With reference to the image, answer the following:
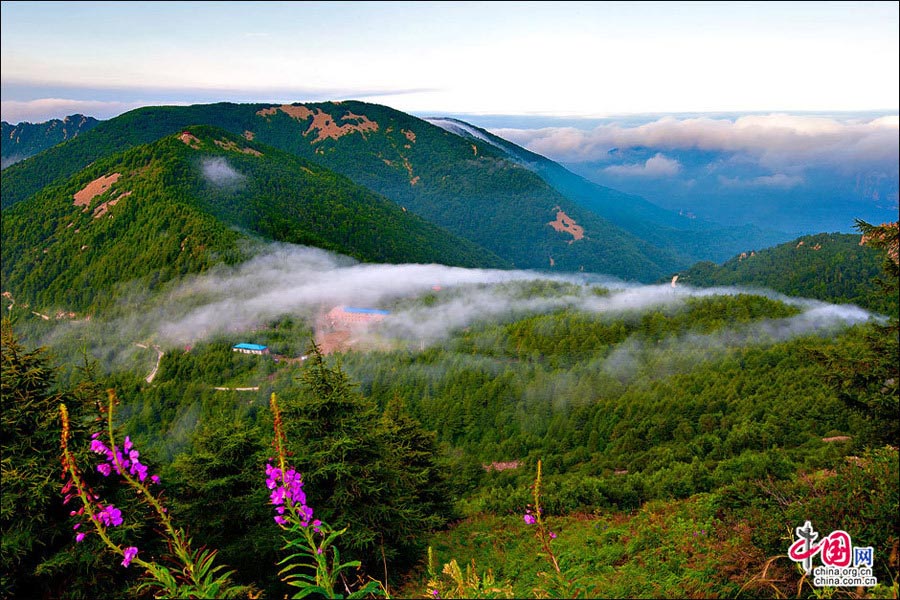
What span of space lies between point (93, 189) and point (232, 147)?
4496 centimetres

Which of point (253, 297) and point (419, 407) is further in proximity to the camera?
point (253, 297)

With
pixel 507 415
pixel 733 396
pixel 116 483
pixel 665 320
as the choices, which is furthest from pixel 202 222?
pixel 116 483

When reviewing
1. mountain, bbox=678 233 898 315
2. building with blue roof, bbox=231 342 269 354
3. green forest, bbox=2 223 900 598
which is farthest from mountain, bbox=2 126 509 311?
mountain, bbox=678 233 898 315

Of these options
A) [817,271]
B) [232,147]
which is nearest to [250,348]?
[232,147]

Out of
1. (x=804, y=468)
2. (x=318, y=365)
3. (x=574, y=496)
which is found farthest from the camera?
(x=574, y=496)

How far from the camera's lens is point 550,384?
6112cm

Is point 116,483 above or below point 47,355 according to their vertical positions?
below

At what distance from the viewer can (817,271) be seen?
406 ft

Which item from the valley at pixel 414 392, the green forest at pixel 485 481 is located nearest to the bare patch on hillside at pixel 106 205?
the valley at pixel 414 392

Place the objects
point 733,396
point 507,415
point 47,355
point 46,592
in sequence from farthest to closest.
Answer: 1. point 507,415
2. point 733,396
3. point 47,355
4. point 46,592

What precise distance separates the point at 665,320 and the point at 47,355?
6949cm

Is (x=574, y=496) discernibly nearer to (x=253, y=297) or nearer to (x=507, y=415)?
(x=507, y=415)

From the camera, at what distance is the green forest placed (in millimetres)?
5328

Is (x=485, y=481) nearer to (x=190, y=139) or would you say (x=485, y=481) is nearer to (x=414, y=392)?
(x=414, y=392)
